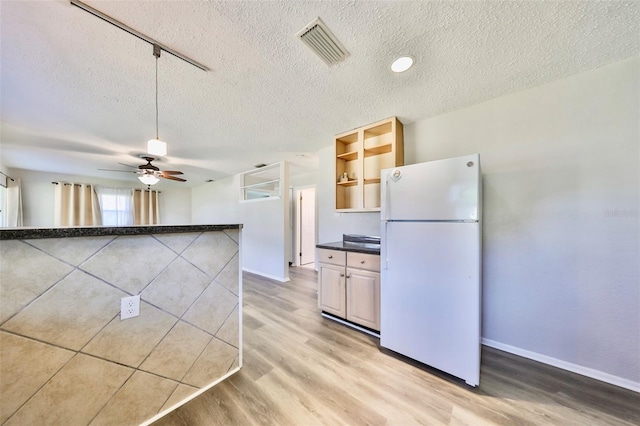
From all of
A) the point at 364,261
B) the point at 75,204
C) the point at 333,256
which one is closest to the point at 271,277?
the point at 333,256

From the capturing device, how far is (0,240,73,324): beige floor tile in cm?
89

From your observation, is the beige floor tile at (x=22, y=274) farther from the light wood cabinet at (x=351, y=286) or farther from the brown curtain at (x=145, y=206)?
the brown curtain at (x=145, y=206)

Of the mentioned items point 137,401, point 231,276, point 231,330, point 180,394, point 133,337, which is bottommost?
point 180,394

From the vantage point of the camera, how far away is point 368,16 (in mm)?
1265

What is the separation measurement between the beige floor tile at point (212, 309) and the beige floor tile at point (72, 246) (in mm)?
649

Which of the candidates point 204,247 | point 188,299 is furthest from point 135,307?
point 204,247

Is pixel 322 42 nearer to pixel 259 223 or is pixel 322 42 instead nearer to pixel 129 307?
pixel 129 307

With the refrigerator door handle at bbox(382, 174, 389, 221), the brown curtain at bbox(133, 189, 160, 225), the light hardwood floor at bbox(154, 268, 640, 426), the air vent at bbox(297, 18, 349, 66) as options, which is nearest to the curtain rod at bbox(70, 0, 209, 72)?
the air vent at bbox(297, 18, 349, 66)

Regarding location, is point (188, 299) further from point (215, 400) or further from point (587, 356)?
point (587, 356)

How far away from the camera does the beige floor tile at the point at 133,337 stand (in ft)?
3.71

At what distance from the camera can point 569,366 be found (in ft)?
5.65

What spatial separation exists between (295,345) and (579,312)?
2.39 meters

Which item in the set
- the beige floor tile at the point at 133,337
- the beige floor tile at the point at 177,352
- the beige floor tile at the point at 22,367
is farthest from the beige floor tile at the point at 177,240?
the beige floor tile at the point at 22,367

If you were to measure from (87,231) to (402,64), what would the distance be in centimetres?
225
